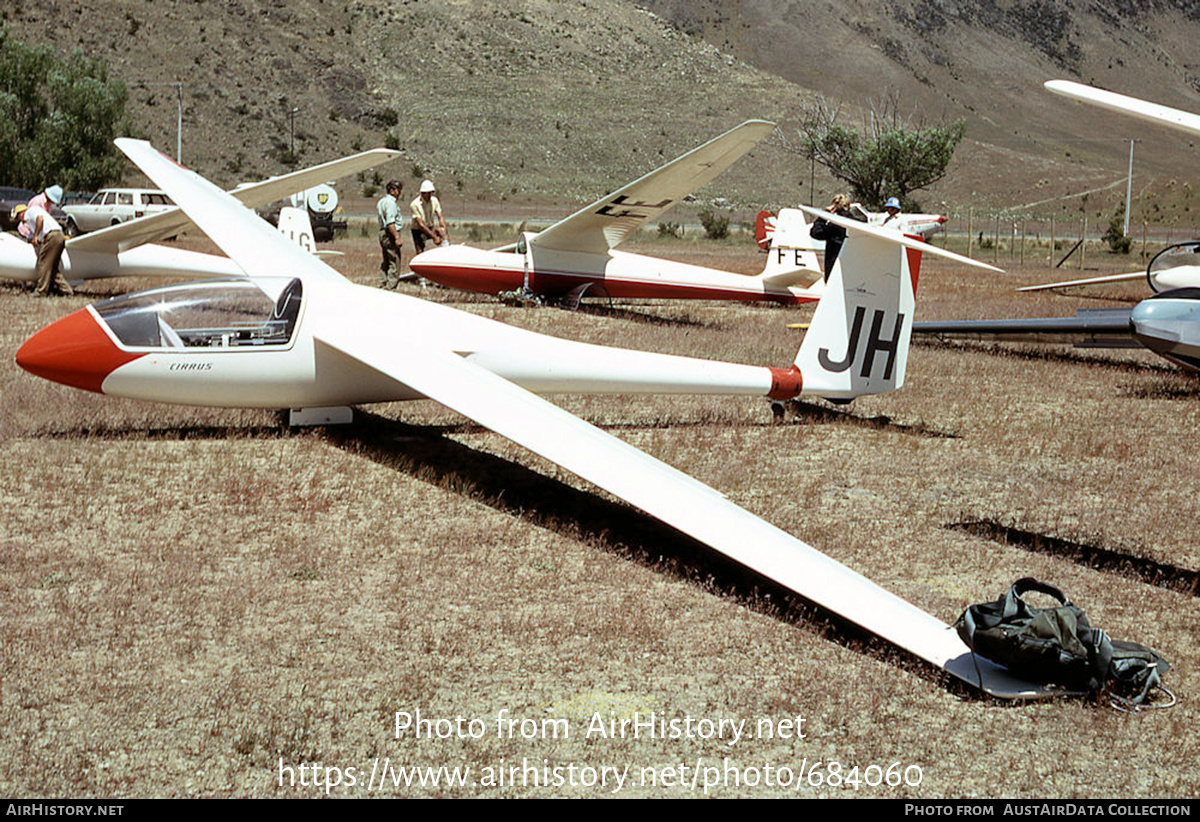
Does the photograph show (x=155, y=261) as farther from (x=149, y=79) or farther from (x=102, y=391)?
(x=149, y=79)

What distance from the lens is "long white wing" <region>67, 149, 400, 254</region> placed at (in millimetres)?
16469

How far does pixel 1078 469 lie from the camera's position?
10375 millimetres

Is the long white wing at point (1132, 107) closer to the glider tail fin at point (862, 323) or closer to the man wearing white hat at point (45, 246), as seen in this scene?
the glider tail fin at point (862, 323)

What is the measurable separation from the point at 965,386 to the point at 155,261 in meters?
14.0

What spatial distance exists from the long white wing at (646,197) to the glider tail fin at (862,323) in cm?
523

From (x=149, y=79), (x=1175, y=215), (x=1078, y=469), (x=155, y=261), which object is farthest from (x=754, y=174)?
(x=1078, y=469)

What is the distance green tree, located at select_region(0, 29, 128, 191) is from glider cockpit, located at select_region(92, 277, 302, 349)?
4879cm

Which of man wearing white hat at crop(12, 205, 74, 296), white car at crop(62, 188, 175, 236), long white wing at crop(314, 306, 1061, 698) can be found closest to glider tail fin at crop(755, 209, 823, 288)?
long white wing at crop(314, 306, 1061, 698)

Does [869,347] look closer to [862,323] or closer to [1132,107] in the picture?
[862,323]

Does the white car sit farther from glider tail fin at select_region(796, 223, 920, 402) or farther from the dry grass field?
glider tail fin at select_region(796, 223, 920, 402)

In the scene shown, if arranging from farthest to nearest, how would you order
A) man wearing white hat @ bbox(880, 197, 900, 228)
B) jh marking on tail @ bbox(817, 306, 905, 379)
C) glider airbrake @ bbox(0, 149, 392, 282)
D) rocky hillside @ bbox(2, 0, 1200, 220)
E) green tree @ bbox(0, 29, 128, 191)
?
1. rocky hillside @ bbox(2, 0, 1200, 220)
2. green tree @ bbox(0, 29, 128, 191)
3. man wearing white hat @ bbox(880, 197, 900, 228)
4. glider airbrake @ bbox(0, 149, 392, 282)
5. jh marking on tail @ bbox(817, 306, 905, 379)

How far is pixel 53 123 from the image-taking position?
53062 millimetres

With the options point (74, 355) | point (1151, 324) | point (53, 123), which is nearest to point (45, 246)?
point (74, 355)

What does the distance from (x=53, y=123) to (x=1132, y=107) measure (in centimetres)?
5589
